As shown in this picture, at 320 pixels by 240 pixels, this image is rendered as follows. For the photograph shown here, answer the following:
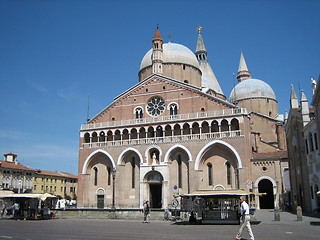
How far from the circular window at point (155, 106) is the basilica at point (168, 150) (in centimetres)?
12

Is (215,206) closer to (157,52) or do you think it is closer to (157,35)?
(157,52)

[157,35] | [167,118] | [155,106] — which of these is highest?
[157,35]

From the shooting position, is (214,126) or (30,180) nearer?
(214,126)

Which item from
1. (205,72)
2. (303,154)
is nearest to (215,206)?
(303,154)

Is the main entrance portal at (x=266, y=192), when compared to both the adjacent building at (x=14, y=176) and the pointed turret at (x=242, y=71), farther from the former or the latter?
the adjacent building at (x=14, y=176)

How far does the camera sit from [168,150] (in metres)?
38.2

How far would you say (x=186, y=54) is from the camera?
5091 centimetres

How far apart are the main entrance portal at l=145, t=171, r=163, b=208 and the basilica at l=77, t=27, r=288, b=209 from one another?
0.36 feet

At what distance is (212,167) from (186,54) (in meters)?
20.3

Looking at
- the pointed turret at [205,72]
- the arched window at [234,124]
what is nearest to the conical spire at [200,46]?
the pointed turret at [205,72]

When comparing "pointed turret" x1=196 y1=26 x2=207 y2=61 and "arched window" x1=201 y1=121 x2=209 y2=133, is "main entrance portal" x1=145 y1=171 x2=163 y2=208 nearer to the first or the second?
"arched window" x1=201 y1=121 x2=209 y2=133

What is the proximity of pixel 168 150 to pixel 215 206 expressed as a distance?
1730cm

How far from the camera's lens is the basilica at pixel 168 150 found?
120 feet

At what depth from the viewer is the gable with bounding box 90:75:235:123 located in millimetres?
39406
